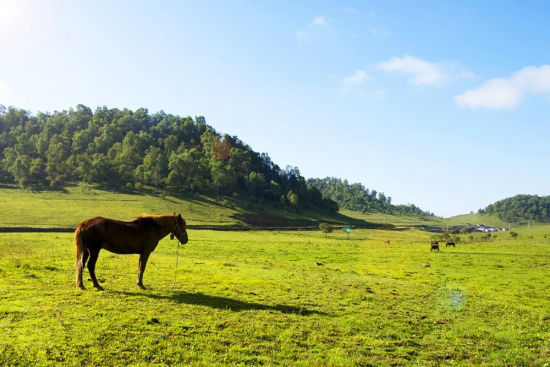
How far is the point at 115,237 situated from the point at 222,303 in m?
5.50

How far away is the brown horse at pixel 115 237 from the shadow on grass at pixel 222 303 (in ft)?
6.19

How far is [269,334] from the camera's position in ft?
36.0

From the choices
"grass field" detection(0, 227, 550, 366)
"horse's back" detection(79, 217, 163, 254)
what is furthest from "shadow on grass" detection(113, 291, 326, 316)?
"horse's back" detection(79, 217, 163, 254)

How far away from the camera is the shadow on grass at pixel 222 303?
13789 mm

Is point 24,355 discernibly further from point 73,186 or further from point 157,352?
point 73,186

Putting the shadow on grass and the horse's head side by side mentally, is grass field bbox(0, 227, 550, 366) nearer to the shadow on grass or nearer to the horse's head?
the shadow on grass

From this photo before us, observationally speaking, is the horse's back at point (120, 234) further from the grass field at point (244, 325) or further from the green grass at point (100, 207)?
the green grass at point (100, 207)

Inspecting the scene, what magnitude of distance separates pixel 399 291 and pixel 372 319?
8133 millimetres

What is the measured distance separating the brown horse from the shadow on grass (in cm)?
189

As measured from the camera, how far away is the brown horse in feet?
47.7

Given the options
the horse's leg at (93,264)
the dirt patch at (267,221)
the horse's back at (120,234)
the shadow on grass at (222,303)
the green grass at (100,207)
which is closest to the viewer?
the shadow on grass at (222,303)

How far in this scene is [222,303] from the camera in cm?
1426

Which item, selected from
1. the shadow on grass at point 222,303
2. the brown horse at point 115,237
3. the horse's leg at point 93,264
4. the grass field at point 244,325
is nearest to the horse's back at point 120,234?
the brown horse at point 115,237

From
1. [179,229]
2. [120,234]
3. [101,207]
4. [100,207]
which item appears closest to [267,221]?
[101,207]
